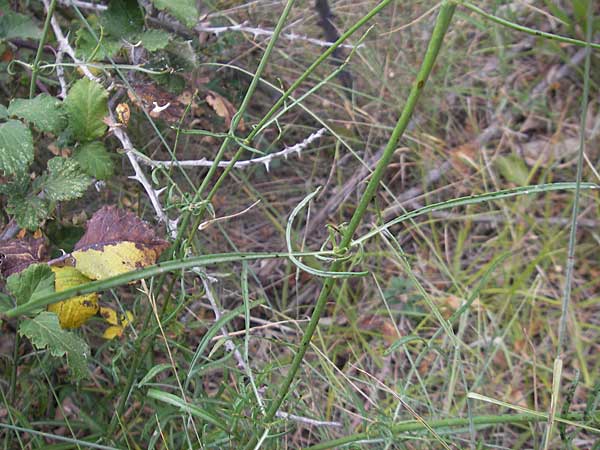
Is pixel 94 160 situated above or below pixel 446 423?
above

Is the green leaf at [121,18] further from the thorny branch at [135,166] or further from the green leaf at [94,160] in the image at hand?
the green leaf at [94,160]

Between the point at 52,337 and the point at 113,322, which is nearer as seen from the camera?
the point at 52,337

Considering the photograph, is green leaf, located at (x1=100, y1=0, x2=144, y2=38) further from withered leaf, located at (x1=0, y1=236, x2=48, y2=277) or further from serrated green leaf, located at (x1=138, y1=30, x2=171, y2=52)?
withered leaf, located at (x1=0, y1=236, x2=48, y2=277)

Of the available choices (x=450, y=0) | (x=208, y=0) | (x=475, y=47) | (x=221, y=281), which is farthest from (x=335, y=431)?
(x=475, y=47)

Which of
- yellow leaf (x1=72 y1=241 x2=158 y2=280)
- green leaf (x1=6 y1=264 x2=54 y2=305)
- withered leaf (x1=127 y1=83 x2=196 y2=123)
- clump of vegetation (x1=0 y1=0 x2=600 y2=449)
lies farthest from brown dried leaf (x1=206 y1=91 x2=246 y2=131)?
green leaf (x1=6 y1=264 x2=54 y2=305)

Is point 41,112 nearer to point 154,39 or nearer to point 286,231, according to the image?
point 154,39

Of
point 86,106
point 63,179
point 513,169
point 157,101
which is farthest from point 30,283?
point 513,169

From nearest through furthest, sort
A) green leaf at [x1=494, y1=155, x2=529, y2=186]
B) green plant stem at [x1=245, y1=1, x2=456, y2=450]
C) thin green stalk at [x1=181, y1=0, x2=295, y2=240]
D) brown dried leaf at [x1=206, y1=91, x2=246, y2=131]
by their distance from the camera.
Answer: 1. green plant stem at [x1=245, y1=1, x2=456, y2=450]
2. thin green stalk at [x1=181, y1=0, x2=295, y2=240]
3. brown dried leaf at [x1=206, y1=91, x2=246, y2=131]
4. green leaf at [x1=494, y1=155, x2=529, y2=186]
